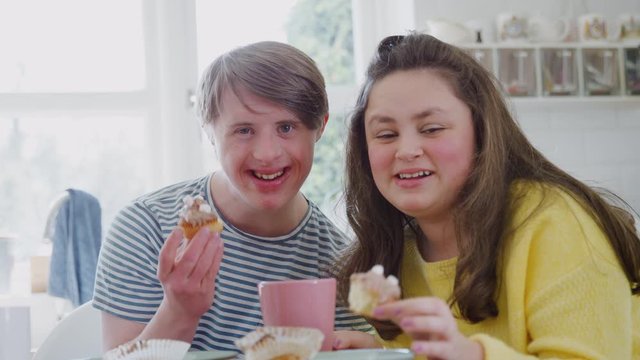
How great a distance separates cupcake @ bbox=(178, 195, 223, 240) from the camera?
1.21 meters

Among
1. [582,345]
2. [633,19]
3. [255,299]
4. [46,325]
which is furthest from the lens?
[633,19]

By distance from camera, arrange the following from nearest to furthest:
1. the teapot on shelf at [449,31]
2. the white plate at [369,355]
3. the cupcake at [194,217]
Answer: the white plate at [369,355], the cupcake at [194,217], the teapot on shelf at [449,31]

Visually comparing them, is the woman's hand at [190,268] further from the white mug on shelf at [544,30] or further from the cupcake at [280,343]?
the white mug on shelf at [544,30]

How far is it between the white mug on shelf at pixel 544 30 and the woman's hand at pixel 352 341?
2.05m

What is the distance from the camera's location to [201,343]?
1.53m

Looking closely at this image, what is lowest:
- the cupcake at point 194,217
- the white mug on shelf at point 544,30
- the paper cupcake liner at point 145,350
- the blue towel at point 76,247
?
the blue towel at point 76,247

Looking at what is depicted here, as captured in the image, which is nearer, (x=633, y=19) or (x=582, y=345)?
(x=582, y=345)

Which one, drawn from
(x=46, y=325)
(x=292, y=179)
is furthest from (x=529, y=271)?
(x=46, y=325)

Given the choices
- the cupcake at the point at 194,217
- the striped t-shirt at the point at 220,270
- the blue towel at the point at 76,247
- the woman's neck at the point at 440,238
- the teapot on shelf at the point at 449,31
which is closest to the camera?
the cupcake at the point at 194,217

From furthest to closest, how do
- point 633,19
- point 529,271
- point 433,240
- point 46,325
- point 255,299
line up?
point 633,19
point 46,325
point 255,299
point 433,240
point 529,271

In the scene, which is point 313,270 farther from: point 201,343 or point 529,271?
point 529,271

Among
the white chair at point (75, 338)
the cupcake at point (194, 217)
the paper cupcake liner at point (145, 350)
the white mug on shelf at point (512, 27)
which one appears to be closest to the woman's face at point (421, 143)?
the cupcake at point (194, 217)

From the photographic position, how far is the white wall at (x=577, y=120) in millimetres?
3141

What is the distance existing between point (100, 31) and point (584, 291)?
2477mm
